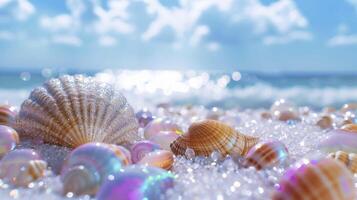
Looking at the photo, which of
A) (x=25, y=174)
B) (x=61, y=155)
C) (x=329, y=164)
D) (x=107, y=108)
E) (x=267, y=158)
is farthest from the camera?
(x=107, y=108)

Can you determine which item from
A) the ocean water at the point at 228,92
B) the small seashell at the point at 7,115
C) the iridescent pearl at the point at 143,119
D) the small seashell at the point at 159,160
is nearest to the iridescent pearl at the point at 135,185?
the small seashell at the point at 159,160

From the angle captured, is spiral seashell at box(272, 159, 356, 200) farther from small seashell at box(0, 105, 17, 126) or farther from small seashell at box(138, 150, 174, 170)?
small seashell at box(0, 105, 17, 126)

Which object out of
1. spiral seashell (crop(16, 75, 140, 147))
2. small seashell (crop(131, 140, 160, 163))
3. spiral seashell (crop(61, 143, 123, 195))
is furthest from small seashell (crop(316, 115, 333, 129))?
spiral seashell (crop(61, 143, 123, 195))

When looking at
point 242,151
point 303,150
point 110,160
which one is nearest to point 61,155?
point 110,160

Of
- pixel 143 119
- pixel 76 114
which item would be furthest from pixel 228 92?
pixel 76 114

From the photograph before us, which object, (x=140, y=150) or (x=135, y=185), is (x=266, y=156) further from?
(x=135, y=185)

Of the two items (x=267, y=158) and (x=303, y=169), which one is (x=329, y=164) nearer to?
(x=303, y=169)

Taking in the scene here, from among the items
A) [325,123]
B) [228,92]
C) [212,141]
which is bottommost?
[228,92]
